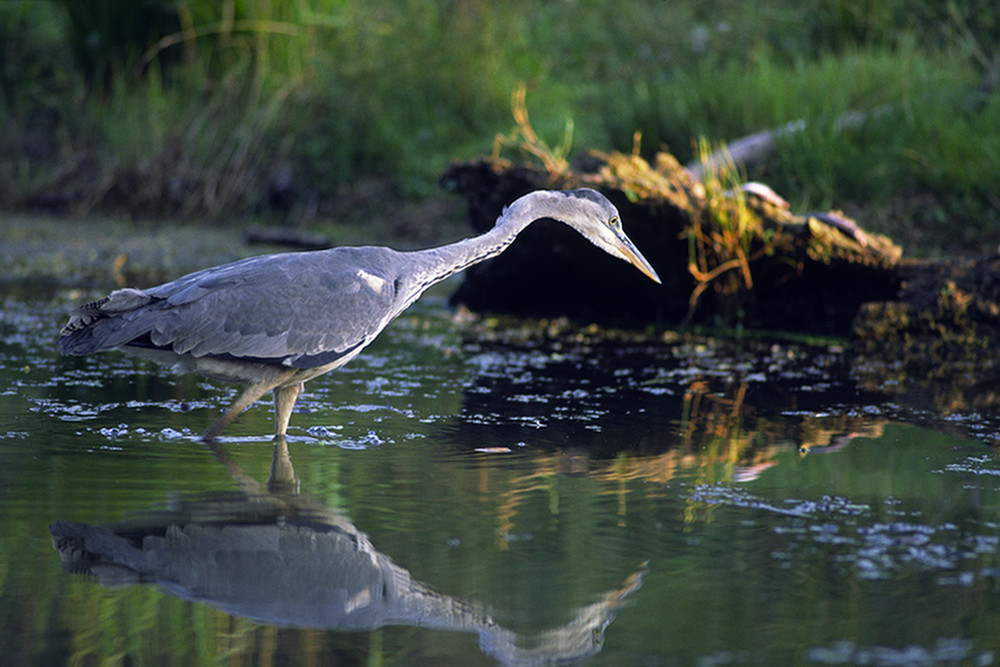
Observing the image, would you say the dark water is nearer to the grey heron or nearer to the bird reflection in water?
the bird reflection in water

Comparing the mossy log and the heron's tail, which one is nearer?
the heron's tail

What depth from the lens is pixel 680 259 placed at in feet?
27.9

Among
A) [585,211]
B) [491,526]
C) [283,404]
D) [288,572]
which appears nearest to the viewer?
[288,572]

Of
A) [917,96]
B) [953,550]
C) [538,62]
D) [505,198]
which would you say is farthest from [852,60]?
[953,550]

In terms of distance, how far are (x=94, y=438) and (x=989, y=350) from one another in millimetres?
5358

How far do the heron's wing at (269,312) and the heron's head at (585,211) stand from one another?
2.87 ft

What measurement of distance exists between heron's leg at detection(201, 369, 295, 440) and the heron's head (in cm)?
140

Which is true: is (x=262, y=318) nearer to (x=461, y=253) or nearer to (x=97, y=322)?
(x=97, y=322)

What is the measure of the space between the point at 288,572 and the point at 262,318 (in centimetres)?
169

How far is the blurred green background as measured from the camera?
11.0 m

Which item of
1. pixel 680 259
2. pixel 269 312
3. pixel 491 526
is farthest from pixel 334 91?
pixel 491 526

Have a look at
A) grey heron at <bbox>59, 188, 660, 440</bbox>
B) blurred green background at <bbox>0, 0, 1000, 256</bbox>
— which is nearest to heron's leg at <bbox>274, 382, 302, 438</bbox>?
grey heron at <bbox>59, 188, 660, 440</bbox>

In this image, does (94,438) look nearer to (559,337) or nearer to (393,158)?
(559,337)

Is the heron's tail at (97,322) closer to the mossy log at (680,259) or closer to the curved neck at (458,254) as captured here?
the curved neck at (458,254)
